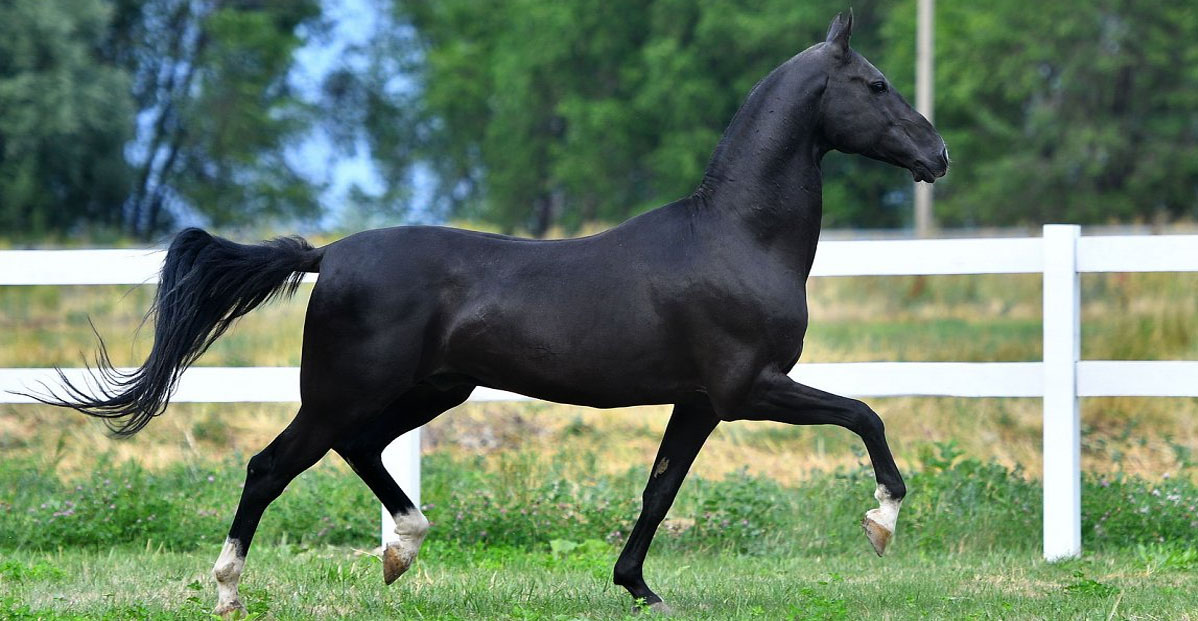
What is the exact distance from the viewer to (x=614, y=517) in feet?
22.5

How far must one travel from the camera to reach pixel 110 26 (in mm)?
31484

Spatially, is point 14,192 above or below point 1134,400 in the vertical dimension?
above

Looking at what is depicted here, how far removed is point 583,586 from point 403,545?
810 millimetres

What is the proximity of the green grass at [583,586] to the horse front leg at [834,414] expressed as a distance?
0.47 metres

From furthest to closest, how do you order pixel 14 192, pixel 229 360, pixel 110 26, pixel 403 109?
pixel 403 109
pixel 110 26
pixel 14 192
pixel 229 360

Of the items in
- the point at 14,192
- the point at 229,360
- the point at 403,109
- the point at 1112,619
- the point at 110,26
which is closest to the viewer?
the point at 1112,619

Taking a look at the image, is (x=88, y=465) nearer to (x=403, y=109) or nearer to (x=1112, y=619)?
(x=1112, y=619)

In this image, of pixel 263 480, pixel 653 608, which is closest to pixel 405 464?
pixel 263 480

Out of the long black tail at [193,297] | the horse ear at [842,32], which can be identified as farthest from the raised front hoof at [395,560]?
the horse ear at [842,32]

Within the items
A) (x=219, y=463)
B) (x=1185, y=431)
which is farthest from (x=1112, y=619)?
(x=219, y=463)

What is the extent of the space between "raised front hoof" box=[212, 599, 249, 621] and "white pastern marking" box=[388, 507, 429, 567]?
0.61m

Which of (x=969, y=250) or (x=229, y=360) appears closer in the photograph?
(x=969, y=250)

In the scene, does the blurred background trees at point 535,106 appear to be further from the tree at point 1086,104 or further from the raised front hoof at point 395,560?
the raised front hoof at point 395,560

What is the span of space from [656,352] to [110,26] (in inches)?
1167
